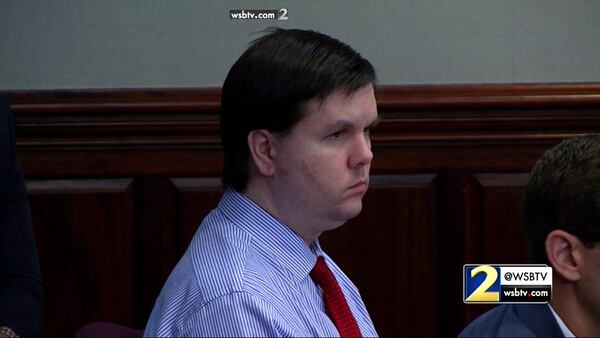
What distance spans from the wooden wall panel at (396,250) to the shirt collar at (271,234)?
4.08ft

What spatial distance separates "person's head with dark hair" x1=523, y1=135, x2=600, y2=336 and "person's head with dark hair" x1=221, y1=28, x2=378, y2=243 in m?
0.27

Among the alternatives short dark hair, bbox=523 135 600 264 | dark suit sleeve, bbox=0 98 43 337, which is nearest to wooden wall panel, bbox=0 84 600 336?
dark suit sleeve, bbox=0 98 43 337

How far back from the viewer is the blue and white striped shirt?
4.46 ft

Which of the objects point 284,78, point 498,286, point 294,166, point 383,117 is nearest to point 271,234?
point 294,166

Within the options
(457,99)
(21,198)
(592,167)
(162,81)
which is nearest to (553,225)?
(592,167)

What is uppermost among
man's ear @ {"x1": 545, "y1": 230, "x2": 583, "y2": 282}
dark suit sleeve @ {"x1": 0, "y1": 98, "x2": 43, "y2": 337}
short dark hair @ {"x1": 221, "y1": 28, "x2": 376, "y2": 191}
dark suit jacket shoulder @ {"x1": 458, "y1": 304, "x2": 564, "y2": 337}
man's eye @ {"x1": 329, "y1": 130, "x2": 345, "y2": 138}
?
short dark hair @ {"x1": 221, "y1": 28, "x2": 376, "y2": 191}

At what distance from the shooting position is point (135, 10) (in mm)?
2787

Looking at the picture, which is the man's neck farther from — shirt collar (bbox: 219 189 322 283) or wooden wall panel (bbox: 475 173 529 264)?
wooden wall panel (bbox: 475 173 529 264)

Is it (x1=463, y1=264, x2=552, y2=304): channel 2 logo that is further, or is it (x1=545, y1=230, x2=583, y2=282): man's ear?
(x1=545, y1=230, x2=583, y2=282): man's ear

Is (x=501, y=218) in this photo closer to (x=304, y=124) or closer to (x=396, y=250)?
(x=396, y=250)

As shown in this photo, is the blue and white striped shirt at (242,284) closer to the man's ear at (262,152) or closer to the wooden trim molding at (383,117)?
the man's ear at (262,152)

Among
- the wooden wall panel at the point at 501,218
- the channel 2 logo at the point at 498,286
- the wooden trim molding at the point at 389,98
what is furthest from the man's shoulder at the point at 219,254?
the wooden wall panel at the point at 501,218

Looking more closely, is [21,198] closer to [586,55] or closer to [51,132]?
[51,132]

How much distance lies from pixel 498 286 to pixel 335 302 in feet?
1.09
